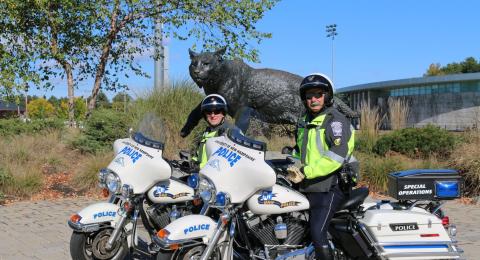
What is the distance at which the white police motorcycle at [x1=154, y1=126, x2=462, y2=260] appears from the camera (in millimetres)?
3900

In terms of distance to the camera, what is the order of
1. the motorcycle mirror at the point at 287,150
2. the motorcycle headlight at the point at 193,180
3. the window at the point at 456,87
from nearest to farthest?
the motorcycle mirror at the point at 287,150 < the motorcycle headlight at the point at 193,180 < the window at the point at 456,87

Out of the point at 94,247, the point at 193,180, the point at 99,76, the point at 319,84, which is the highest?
the point at 99,76

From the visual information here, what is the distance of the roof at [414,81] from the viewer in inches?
1943

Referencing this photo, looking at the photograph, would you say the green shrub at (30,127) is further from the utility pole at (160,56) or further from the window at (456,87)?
the window at (456,87)

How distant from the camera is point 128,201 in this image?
4812 millimetres

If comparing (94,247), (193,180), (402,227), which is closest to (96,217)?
(94,247)

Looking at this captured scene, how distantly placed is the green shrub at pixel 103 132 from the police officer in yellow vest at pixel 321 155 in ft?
30.8

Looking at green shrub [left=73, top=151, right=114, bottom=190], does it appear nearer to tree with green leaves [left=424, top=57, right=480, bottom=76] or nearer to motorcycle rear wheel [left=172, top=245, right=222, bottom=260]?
motorcycle rear wheel [left=172, top=245, right=222, bottom=260]

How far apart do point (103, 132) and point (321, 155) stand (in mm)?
10206

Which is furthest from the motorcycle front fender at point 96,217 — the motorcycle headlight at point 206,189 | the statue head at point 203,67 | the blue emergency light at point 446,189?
the statue head at point 203,67

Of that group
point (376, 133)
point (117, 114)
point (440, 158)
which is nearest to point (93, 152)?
point (117, 114)

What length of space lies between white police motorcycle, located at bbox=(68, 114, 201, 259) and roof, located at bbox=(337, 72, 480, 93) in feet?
160

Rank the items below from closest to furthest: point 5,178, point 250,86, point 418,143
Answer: point 250,86 < point 5,178 < point 418,143

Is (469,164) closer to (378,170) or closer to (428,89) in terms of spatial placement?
(378,170)
